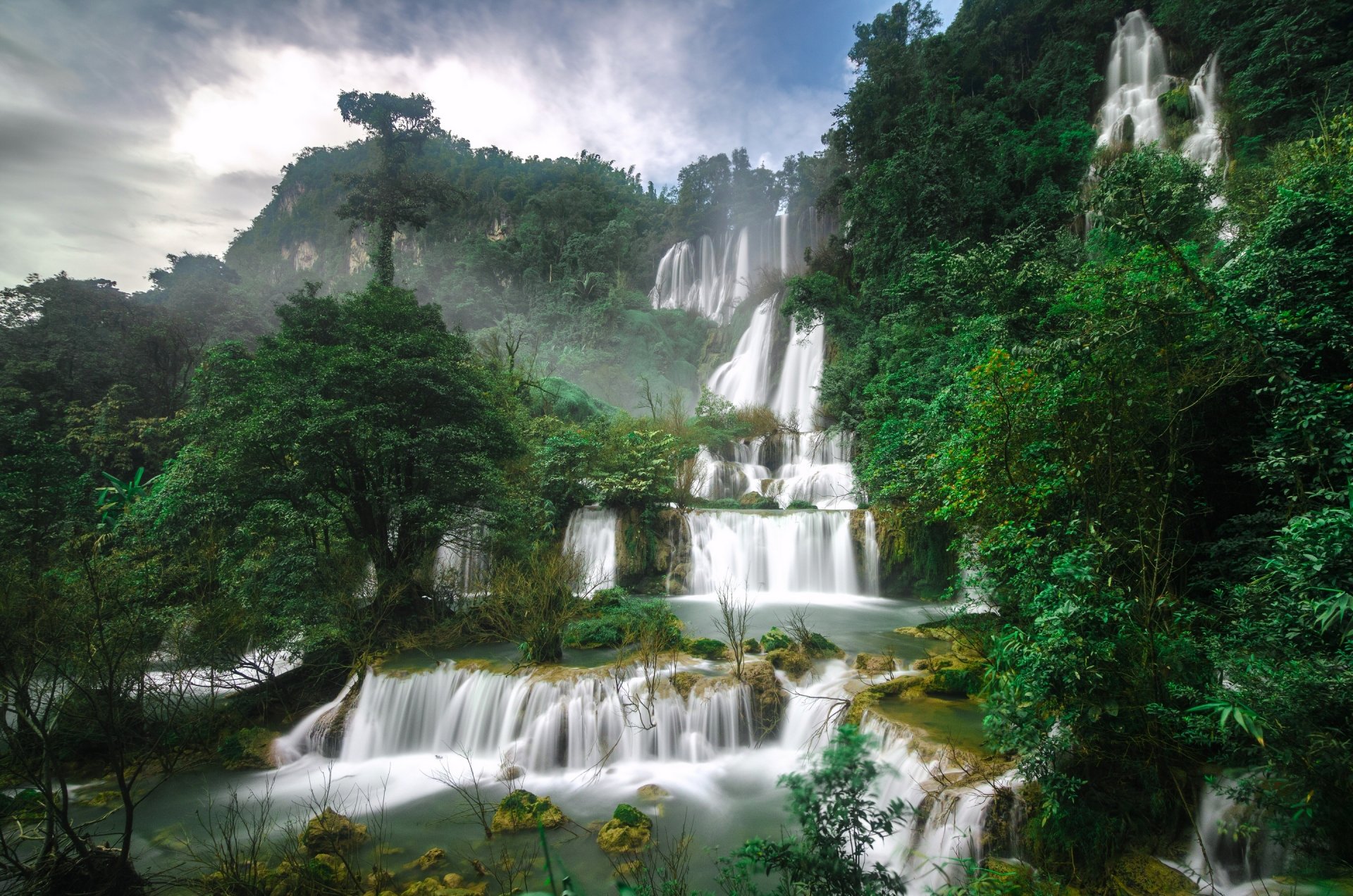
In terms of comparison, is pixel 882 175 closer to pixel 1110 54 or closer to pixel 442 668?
pixel 1110 54

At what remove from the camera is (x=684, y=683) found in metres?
8.48

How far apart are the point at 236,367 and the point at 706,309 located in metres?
35.8

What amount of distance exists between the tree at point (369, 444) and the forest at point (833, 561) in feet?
0.29

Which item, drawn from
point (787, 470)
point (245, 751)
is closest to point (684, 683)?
point (245, 751)

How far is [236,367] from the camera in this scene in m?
12.9

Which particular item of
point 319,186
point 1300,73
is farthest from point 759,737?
point 319,186

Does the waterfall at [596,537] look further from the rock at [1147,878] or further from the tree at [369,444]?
the rock at [1147,878]

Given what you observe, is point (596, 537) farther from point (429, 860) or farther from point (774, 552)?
point (429, 860)

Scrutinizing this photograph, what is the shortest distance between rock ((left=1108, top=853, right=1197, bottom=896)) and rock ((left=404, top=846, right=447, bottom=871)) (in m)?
6.11

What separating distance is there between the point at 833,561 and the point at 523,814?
1059cm

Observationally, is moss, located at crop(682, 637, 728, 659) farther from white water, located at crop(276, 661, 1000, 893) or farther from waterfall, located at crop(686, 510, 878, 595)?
waterfall, located at crop(686, 510, 878, 595)

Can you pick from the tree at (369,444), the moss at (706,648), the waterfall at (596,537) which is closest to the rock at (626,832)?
the moss at (706,648)

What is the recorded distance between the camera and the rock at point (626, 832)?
620 centimetres

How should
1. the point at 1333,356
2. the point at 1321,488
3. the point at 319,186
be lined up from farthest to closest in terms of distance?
the point at 319,186, the point at 1333,356, the point at 1321,488
